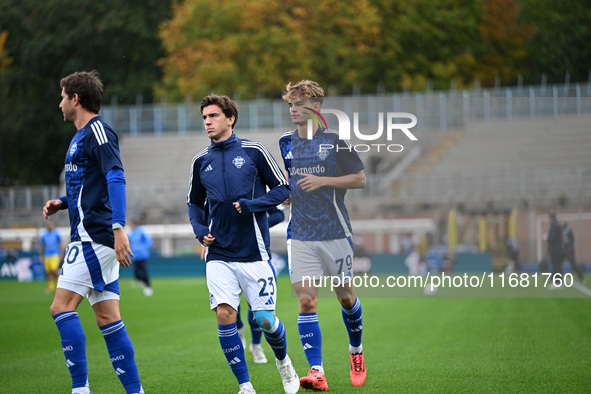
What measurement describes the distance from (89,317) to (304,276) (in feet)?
30.3

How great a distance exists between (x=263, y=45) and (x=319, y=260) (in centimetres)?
4043

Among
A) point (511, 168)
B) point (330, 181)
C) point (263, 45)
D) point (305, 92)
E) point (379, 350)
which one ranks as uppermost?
point (263, 45)

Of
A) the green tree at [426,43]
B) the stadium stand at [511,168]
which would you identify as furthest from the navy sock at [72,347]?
the green tree at [426,43]

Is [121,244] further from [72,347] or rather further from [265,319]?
[265,319]

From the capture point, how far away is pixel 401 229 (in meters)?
33.9

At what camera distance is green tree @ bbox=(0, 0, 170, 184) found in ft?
123

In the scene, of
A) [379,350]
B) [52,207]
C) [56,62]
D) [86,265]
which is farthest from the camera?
[56,62]

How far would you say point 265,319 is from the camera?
22.3 ft

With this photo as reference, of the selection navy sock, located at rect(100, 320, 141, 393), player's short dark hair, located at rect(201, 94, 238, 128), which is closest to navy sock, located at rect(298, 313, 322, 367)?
navy sock, located at rect(100, 320, 141, 393)

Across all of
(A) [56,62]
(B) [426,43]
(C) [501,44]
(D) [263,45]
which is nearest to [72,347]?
(A) [56,62]

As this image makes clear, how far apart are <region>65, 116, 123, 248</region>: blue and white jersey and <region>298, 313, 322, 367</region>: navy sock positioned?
6.45ft

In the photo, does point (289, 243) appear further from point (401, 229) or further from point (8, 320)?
point (401, 229)

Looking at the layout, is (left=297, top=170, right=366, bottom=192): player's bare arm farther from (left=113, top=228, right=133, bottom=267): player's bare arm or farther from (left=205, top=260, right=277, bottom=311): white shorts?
(left=113, top=228, right=133, bottom=267): player's bare arm

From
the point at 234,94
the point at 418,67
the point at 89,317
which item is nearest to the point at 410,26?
the point at 418,67
